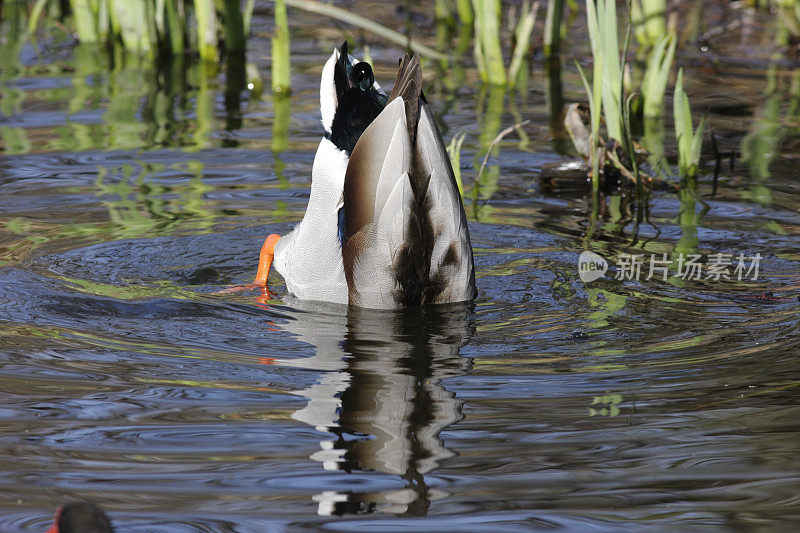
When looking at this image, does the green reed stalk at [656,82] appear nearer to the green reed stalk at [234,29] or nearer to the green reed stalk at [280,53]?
the green reed stalk at [280,53]

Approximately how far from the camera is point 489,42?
291 inches

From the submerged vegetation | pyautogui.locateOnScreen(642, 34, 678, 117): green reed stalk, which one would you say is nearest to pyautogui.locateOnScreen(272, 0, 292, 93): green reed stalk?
the submerged vegetation

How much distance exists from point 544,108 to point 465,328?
3772 mm

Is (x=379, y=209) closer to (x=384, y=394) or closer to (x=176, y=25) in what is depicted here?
(x=384, y=394)

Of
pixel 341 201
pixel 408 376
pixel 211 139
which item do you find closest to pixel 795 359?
pixel 408 376

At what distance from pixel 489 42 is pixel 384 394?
15.1 ft

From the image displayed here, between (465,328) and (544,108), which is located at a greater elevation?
(544,108)

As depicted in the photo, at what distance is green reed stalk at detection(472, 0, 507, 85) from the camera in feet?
23.3

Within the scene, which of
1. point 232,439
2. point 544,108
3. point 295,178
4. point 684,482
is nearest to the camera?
point 684,482

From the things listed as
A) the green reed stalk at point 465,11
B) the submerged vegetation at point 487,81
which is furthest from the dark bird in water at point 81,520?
the green reed stalk at point 465,11

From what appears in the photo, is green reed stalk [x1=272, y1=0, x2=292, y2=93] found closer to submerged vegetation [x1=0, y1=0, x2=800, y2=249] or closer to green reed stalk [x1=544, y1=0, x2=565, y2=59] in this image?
submerged vegetation [x1=0, y1=0, x2=800, y2=249]

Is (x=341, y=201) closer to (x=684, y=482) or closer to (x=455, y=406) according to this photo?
(x=455, y=406)

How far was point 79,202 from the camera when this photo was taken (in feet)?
18.0

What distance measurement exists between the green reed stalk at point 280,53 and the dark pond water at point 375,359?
575mm
